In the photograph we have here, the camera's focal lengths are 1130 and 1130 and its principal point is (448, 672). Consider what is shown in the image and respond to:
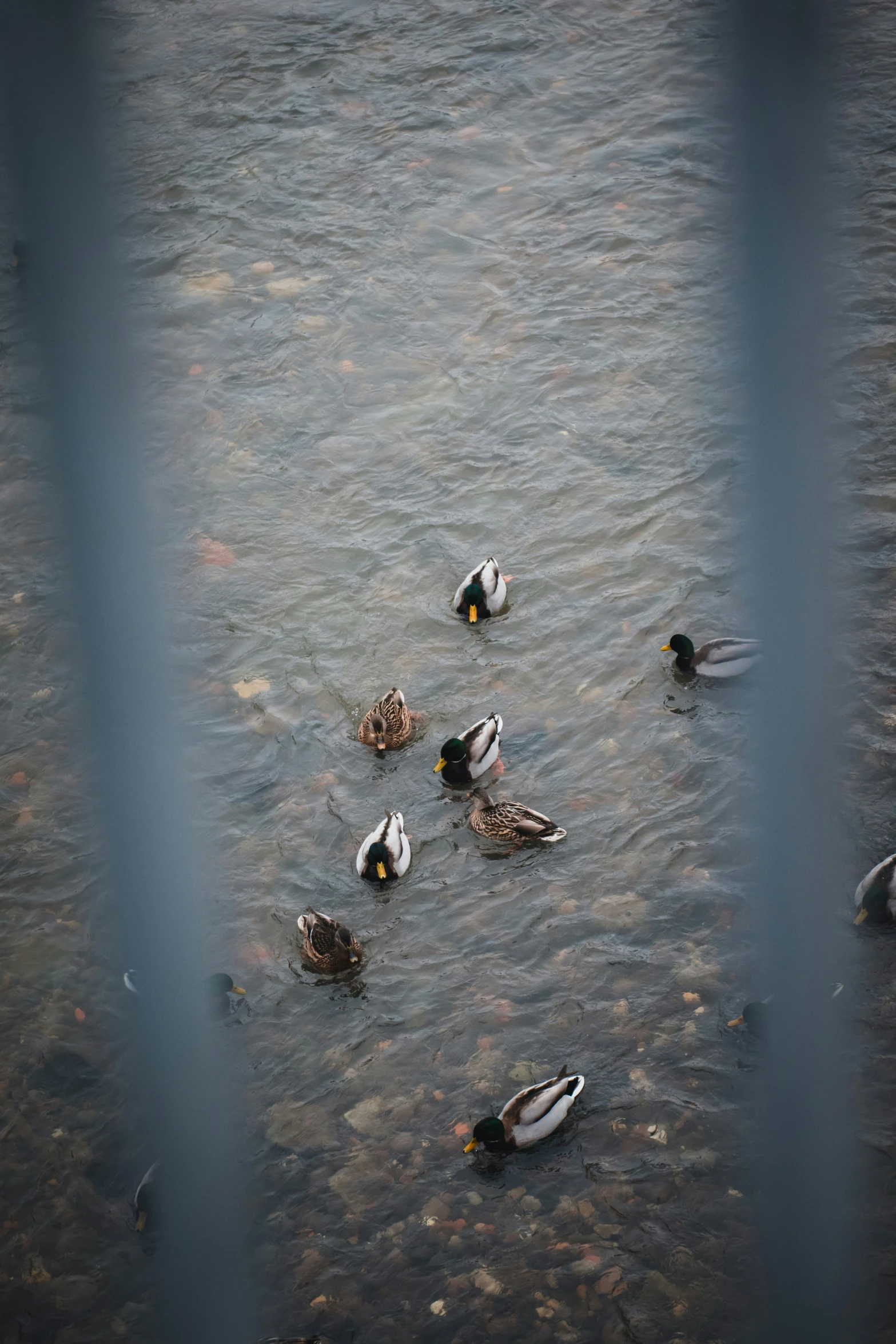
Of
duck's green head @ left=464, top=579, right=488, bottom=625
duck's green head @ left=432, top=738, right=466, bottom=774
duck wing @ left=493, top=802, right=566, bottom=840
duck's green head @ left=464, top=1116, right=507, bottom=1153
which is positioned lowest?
duck's green head @ left=464, top=1116, right=507, bottom=1153

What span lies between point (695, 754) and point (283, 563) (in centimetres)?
414

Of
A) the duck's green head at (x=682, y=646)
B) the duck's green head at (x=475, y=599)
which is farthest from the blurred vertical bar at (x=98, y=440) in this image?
the duck's green head at (x=475, y=599)

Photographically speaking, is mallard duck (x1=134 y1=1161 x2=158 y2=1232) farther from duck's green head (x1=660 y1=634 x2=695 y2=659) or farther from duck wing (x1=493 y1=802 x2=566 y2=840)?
duck's green head (x1=660 y1=634 x2=695 y2=659)

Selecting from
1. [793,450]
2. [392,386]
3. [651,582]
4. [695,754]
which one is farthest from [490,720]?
[793,450]

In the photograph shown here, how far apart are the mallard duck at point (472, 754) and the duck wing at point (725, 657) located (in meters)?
1.72

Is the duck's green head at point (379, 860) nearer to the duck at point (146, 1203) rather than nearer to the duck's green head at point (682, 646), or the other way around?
the duck at point (146, 1203)

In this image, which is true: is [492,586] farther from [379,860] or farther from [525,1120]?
[525,1120]

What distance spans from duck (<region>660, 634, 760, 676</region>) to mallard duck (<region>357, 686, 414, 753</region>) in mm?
2163

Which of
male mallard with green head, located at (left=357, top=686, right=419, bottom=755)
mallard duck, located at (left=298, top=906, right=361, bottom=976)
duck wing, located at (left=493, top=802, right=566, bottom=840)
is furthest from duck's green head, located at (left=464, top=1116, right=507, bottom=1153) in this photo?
male mallard with green head, located at (left=357, top=686, right=419, bottom=755)

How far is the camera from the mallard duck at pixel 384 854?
7.66 m

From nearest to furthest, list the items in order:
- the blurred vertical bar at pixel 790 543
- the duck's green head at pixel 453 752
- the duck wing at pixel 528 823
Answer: the blurred vertical bar at pixel 790 543, the duck wing at pixel 528 823, the duck's green head at pixel 453 752

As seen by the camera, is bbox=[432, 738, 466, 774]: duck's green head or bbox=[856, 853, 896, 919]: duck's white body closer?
bbox=[856, 853, 896, 919]: duck's white body

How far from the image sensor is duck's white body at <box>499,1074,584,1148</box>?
20.1 ft

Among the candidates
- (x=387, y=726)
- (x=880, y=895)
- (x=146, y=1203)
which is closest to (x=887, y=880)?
(x=880, y=895)
